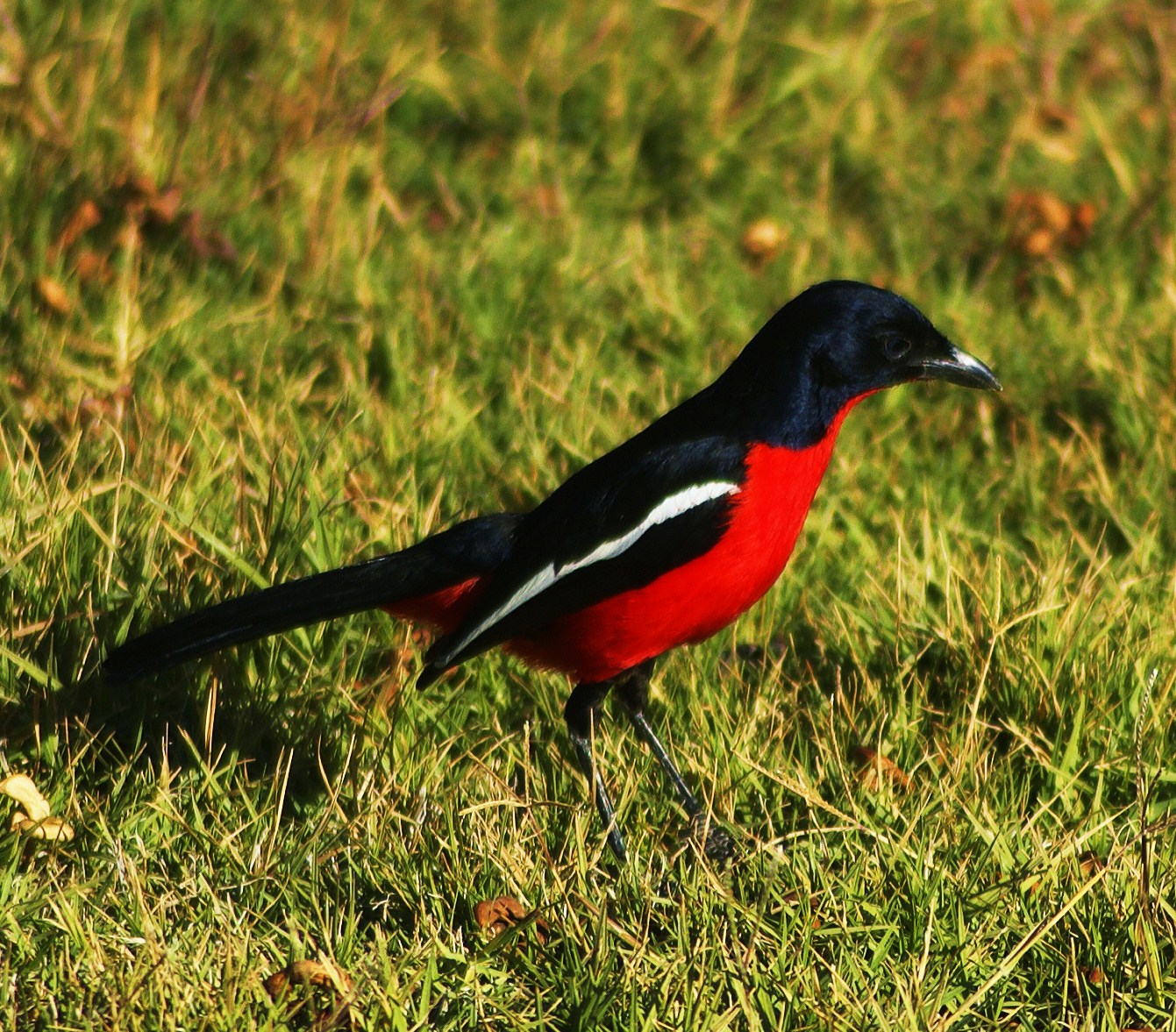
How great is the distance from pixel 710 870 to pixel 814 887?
25 cm

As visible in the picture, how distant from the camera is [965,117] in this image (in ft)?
24.2

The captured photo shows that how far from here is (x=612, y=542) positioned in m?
3.99

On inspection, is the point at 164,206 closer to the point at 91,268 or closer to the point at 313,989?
the point at 91,268

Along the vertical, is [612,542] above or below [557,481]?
above

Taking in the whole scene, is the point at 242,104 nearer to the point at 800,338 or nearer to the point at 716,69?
the point at 716,69

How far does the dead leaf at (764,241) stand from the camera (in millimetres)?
6574

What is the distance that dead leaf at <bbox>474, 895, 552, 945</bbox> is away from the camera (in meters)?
3.45

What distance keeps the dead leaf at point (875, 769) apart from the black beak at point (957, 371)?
94 cm

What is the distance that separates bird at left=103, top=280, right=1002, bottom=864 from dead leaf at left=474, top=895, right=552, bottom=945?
38 cm

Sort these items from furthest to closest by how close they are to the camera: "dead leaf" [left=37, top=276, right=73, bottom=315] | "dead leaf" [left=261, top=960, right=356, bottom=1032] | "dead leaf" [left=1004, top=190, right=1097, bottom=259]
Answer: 1. "dead leaf" [left=1004, top=190, right=1097, bottom=259]
2. "dead leaf" [left=37, top=276, right=73, bottom=315]
3. "dead leaf" [left=261, top=960, right=356, bottom=1032]


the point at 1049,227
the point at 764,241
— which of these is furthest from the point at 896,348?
the point at 1049,227

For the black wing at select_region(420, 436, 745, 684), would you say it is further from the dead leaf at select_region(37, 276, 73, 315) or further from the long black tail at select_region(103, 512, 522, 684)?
the dead leaf at select_region(37, 276, 73, 315)

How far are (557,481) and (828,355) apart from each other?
1319 millimetres

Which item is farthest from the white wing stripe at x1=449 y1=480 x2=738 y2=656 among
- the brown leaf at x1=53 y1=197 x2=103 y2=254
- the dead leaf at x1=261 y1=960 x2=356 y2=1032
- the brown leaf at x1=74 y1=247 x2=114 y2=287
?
the brown leaf at x1=53 y1=197 x2=103 y2=254
